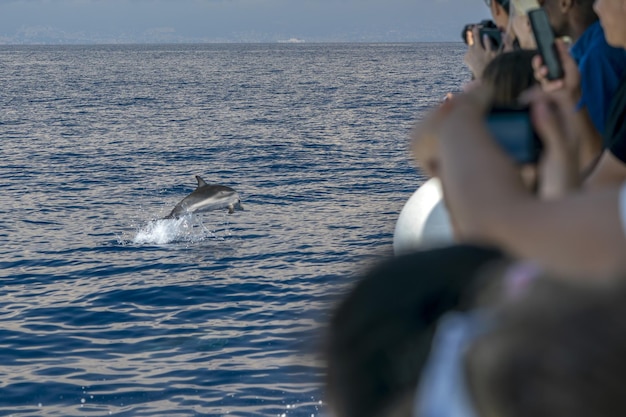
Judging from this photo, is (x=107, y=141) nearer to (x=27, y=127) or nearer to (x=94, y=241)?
(x=27, y=127)

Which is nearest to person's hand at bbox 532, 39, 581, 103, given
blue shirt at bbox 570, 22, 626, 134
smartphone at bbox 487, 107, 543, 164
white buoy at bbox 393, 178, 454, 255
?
smartphone at bbox 487, 107, 543, 164

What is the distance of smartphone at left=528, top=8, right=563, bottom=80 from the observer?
2420 mm

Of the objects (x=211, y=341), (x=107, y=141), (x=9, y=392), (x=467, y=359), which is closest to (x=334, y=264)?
(x=211, y=341)

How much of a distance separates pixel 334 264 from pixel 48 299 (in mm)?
5214

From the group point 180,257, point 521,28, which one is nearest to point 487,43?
point 521,28

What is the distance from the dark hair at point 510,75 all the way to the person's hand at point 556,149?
72 cm

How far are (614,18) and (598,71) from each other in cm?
75

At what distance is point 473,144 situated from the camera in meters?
1.65

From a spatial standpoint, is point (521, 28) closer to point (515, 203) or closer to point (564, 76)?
point (564, 76)

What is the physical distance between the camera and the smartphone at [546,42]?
242 cm

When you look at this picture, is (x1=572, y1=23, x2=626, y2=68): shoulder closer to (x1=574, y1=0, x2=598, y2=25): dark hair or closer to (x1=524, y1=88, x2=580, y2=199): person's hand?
(x1=574, y1=0, x2=598, y2=25): dark hair

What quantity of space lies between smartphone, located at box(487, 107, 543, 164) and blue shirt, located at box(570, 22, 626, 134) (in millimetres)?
1171

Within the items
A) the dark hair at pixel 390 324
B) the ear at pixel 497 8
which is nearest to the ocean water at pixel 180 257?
the dark hair at pixel 390 324

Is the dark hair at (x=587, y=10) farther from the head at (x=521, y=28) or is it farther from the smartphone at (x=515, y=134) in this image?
the smartphone at (x=515, y=134)
